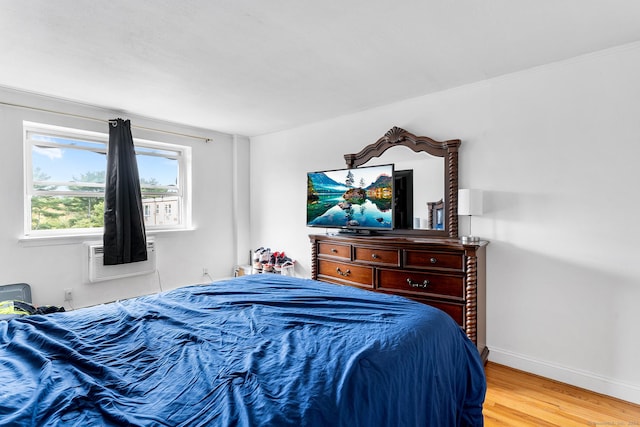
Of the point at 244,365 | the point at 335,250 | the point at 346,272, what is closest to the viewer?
the point at 244,365

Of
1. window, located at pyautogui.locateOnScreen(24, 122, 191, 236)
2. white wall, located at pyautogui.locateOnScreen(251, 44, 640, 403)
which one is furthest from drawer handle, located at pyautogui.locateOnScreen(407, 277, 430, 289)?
window, located at pyautogui.locateOnScreen(24, 122, 191, 236)

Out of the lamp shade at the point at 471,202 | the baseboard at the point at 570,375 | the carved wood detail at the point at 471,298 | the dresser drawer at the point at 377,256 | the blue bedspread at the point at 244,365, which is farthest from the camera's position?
the dresser drawer at the point at 377,256

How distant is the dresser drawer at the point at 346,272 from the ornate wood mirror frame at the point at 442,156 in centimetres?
55

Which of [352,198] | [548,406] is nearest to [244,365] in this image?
[548,406]

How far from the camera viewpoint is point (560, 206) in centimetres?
248

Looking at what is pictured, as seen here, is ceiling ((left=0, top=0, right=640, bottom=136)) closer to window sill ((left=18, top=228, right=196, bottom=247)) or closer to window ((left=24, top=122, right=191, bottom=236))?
window ((left=24, top=122, right=191, bottom=236))

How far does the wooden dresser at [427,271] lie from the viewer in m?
2.57

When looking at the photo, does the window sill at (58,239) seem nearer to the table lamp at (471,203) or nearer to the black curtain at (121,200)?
the black curtain at (121,200)

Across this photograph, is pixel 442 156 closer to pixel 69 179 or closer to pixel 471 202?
pixel 471 202

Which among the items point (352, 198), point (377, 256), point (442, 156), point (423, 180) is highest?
point (442, 156)

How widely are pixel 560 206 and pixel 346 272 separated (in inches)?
73.8

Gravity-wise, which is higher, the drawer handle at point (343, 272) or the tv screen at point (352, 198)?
the tv screen at point (352, 198)

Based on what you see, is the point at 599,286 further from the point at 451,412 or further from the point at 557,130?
the point at 451,412

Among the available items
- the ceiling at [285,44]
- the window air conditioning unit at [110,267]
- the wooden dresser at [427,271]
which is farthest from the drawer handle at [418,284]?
the window air conditioning unit at [110,267]
